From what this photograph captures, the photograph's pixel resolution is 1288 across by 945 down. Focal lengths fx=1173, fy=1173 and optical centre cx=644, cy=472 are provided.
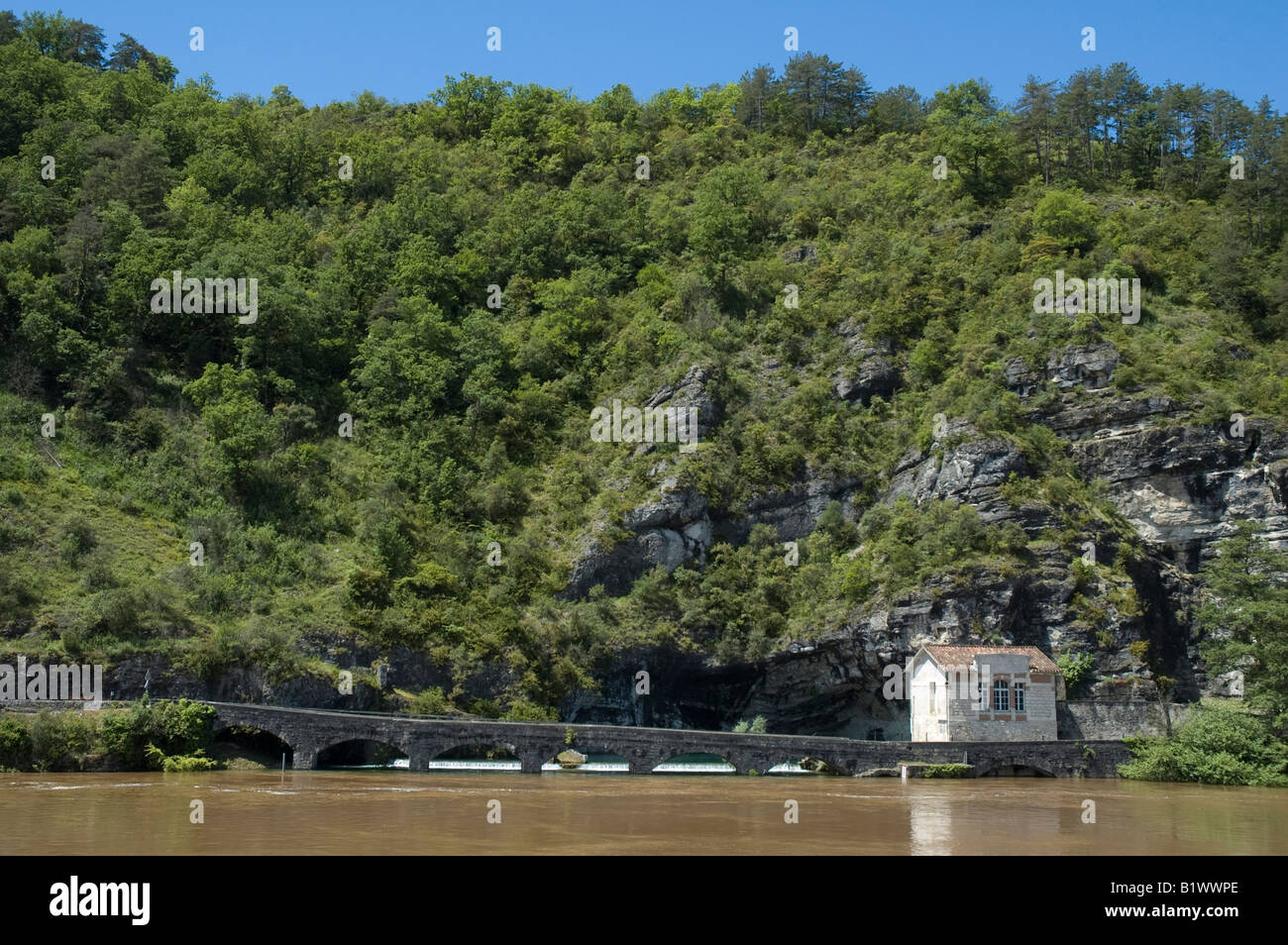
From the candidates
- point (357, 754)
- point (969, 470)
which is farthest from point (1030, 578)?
point (357, 754)

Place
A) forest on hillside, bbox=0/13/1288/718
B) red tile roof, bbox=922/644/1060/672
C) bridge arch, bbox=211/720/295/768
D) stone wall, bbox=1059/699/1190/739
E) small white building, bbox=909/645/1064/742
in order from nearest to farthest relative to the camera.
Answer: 1. bridge arch, bbox=211/720/295/768
2. small white building, bbox=909/645/1064/742
3. red tile roof, bbox=922/644/1060/672
4. stone wall, bbox=1059/699/1190/739
5. forest on hillside, bbox=0/13/1288/718

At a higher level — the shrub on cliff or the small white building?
the small white building

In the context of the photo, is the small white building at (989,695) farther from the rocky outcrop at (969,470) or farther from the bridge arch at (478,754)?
the bridge arch at (478,754)

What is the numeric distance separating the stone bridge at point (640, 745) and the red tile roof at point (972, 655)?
4.03 meters

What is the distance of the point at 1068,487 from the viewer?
214 ft

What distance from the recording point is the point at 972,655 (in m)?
57.8

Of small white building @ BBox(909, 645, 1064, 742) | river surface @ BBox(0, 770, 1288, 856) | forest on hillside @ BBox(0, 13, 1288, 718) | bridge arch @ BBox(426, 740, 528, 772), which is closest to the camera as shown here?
river surface @ BBox(0, 770, 1288, 856)

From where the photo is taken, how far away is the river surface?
30547 millimetres

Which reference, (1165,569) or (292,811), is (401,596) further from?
(1165,569)

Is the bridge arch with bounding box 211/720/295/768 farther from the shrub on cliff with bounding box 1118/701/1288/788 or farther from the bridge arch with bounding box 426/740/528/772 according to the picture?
the shrub on cliff with bounding box 1118/701/1288/788

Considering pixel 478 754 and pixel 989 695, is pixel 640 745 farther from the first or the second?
pixel 989 695

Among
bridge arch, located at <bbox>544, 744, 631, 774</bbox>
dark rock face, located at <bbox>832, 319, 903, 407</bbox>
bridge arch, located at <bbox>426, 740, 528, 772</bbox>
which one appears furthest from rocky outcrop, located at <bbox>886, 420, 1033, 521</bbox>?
bridge arch, located at <bbox>426, 740, 528, 772</bbox>

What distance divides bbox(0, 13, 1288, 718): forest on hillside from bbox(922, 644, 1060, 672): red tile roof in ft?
11.3

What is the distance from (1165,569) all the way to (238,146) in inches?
3053
